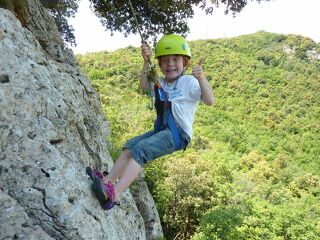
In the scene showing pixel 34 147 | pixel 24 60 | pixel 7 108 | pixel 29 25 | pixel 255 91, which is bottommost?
pixel 255 91

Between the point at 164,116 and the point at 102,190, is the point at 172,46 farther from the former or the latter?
the point at 102,190

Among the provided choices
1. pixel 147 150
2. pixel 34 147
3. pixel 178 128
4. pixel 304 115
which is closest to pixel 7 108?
pixel 34 147

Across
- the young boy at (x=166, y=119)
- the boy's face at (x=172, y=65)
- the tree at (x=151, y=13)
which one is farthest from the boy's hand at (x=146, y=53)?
the tree at (x=151, y=13)

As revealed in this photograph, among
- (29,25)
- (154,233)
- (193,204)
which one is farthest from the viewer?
(193,204)

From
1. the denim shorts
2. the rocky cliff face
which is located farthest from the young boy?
the rocky cliff face

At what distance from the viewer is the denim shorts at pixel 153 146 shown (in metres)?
2.87

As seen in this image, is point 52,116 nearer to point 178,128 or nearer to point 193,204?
point 178,128

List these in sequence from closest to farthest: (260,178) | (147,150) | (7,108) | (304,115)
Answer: (7,108), (147,150), (260,178), (304,115)

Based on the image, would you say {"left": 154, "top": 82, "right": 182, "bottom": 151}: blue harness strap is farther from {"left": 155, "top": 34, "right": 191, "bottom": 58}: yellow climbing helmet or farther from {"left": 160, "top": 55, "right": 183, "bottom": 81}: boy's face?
{"left": 155, "top": 34, "right": 191, "bottom": 58}: yellow climbing helmet

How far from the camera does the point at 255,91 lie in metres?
86.4

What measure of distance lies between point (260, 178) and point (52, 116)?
4402 centimetres

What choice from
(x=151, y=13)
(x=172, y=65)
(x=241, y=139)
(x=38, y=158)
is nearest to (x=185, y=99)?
(x=172, y=65)

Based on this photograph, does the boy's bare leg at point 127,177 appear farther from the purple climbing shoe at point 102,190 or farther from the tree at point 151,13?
the tree at point 151,13

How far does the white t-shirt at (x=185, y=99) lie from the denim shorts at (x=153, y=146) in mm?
96
